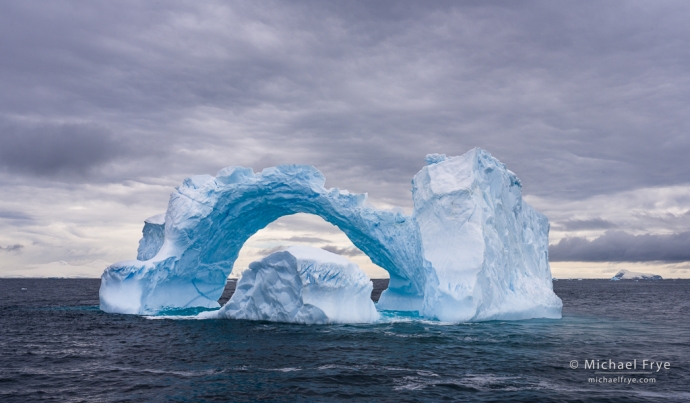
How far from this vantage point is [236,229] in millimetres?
29703

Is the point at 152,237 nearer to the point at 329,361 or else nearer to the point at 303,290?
the point at 303,290

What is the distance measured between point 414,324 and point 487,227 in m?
5.64

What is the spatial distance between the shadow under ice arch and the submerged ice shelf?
2.1 inches

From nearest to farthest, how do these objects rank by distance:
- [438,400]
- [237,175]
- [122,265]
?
1. [438,400]
2. [122,265]
3. [237,175]

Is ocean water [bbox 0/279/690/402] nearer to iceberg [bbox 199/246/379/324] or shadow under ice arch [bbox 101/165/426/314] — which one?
iceberg [bbox 199/246/379/324]

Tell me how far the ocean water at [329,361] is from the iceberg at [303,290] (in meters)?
0.72

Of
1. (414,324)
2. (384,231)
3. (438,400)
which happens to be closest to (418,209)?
(384,231)

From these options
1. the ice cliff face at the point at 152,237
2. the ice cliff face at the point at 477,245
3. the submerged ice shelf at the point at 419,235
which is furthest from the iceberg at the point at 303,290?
the ice cliff face at the point at 152,237

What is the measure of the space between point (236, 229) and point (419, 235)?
10.1m

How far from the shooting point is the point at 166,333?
65.8 feet

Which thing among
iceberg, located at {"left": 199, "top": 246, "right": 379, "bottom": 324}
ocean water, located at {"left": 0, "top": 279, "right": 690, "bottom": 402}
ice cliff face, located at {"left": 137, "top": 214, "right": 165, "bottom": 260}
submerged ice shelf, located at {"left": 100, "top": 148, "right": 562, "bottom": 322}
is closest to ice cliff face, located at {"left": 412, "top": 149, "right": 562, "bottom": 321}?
submerged ice shelf, located at {"left": 100, "top": 148, "right": 562, "bottom": 322}

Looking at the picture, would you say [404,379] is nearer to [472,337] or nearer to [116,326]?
[472,337]

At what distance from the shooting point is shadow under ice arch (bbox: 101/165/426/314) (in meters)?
25.7

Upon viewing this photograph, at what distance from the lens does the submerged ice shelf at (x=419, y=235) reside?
24.6m
